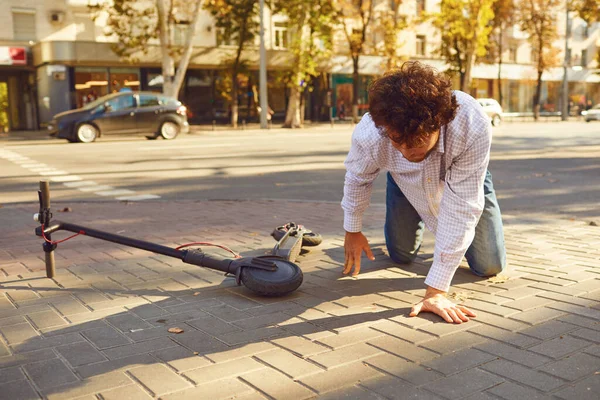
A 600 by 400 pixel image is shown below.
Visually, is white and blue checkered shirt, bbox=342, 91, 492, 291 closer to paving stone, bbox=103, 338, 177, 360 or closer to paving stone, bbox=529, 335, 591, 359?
paving stone, bbox=529, 335, 591, 359

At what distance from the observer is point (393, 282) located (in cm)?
430

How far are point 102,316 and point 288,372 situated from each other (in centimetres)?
136

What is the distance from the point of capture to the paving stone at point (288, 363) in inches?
110

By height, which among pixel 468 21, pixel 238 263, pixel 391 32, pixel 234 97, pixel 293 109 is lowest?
pixel 238 263

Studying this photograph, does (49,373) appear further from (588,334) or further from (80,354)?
(588,334)

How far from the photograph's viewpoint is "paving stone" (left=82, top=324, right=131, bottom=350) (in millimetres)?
3162

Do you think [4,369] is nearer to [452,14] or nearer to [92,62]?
[92,62]

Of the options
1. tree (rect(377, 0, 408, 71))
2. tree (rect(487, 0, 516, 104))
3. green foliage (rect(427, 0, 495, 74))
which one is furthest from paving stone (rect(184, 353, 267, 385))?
tree (rect(487, 0, 516, 104))

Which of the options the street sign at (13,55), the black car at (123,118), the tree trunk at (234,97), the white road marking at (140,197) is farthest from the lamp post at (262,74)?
the white road marking at (140,197)

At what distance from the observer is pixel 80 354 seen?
303 centimetres

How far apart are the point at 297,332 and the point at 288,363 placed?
17.0 inches

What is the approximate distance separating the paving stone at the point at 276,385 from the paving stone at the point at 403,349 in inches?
23.5

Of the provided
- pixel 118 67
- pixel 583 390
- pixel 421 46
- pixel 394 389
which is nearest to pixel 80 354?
pixel 394 389

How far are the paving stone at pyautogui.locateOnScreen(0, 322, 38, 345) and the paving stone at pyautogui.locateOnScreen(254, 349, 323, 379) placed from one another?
126 centimetres
